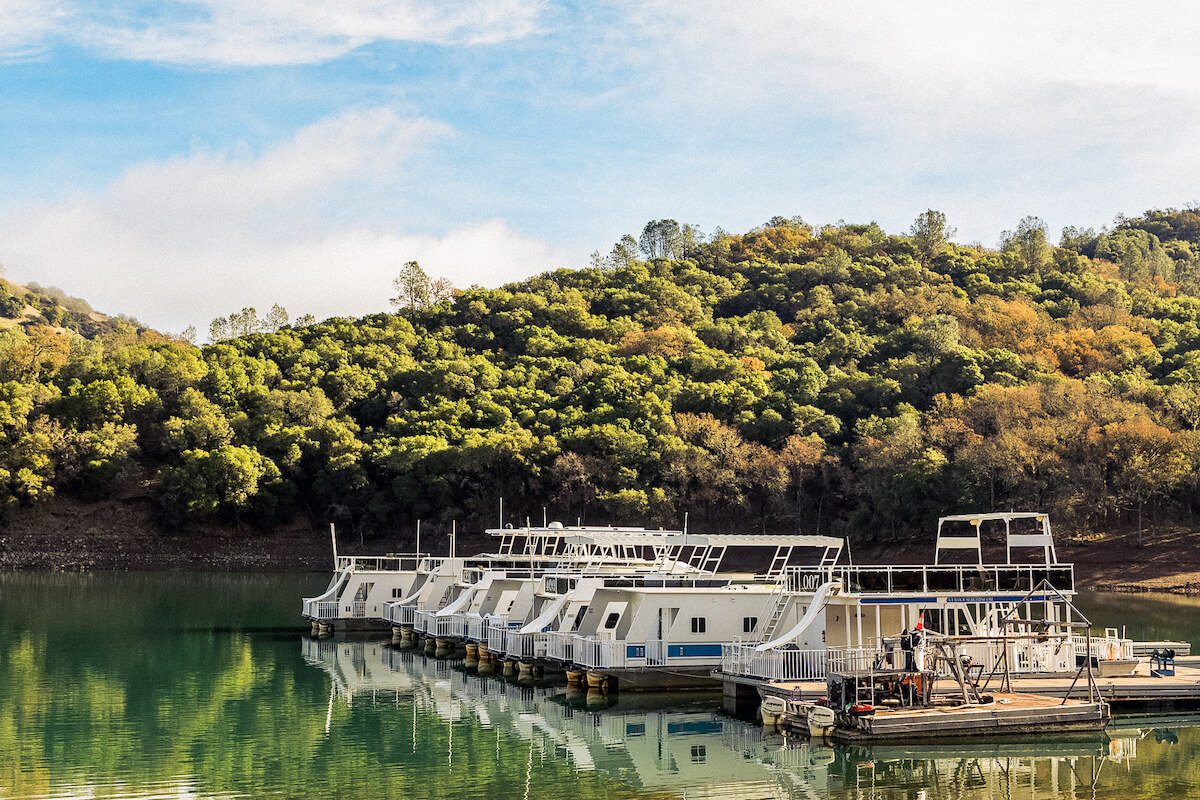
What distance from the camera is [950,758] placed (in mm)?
22734

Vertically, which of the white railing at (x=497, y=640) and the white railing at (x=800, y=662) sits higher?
the white railing at (x=800, y=662)

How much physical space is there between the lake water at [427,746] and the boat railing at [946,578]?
4.24 m

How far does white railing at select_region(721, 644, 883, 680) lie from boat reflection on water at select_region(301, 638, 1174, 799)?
4.63 ft

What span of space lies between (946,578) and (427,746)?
13451 mm

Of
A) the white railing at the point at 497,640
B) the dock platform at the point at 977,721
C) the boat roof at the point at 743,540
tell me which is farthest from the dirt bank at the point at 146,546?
the dock platform at the point at 977,721

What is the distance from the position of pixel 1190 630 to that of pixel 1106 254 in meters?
107

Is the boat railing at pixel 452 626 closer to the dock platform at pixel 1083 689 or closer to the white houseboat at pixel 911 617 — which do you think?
the white houseboat at pixel 911 617

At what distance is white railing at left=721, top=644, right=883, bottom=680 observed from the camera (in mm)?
26688

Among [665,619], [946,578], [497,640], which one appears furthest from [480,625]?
[946,578]

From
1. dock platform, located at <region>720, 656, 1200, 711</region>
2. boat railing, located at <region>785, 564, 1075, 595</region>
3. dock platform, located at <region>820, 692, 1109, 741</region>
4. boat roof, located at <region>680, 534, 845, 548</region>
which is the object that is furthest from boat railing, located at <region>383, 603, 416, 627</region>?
dock platform, located at <region>820, 692, 1109, 741</region>

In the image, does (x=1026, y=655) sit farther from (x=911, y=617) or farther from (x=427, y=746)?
(x=427, y=746)

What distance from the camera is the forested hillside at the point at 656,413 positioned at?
73688 millimetres

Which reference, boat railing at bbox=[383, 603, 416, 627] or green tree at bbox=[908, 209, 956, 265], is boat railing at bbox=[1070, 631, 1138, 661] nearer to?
boat railing at bbox=[383, 603, 416, 627]

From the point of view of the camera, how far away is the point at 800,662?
2756 cm
